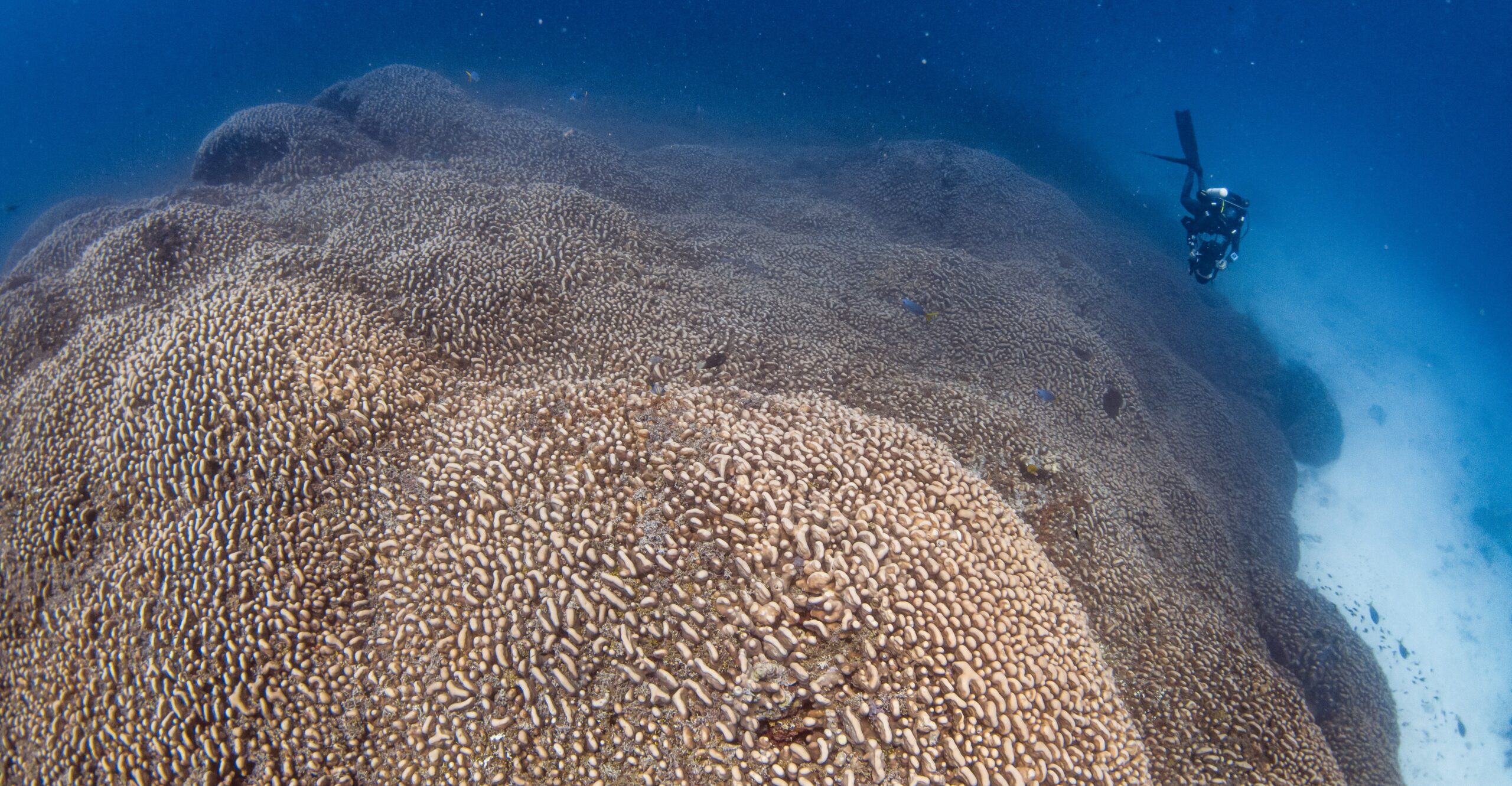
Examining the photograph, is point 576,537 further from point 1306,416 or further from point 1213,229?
point 1306,416

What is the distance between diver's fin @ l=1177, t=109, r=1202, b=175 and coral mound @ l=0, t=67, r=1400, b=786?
299 inches

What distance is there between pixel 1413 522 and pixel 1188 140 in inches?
522

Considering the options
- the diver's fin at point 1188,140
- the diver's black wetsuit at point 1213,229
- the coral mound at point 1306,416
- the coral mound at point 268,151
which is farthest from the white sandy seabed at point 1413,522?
the coral mound at point 268,151

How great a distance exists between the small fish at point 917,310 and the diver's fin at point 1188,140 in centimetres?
825

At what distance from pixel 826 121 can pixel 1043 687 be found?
23.8 metres

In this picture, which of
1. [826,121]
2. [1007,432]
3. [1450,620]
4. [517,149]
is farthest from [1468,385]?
[517,149]

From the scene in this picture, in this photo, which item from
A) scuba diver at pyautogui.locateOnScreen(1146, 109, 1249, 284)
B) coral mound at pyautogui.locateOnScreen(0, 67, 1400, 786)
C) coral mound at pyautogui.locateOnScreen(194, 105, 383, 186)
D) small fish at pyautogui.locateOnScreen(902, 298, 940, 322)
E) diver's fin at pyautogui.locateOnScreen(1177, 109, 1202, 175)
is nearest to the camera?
coral mound at pyautogui.locateOnScreen(0, 67, 1400, 786)

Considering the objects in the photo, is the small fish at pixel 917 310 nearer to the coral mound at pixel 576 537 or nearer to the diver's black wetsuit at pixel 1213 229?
the coral mound at pixel 576 537

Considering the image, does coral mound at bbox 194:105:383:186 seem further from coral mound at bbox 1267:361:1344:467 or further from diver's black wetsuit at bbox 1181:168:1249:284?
coral mound at bbox 1267:361:1344:467

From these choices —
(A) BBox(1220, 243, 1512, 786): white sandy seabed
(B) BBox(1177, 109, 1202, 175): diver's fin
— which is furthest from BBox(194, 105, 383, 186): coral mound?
(A) BBox(1220, 243, 1512, 786): white sandy seabed

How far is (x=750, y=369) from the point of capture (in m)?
6.50

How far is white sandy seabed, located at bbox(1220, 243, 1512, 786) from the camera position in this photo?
13.1 metres

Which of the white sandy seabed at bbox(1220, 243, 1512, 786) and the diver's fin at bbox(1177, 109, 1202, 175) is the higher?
the diver's fin at bbox(1177, 109, 1202, 175)

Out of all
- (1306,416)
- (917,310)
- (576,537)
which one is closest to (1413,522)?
(1306,416)
